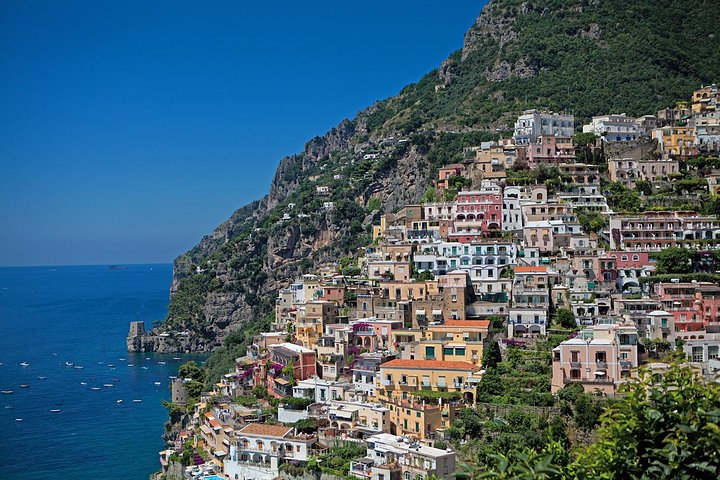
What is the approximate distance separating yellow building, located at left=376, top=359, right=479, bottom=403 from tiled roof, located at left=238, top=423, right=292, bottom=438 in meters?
4.32

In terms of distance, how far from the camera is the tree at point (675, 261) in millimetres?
42250

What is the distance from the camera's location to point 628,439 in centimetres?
1256

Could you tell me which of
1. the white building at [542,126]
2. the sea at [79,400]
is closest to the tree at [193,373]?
the sea at [79,400]

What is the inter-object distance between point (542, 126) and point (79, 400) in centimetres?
4040

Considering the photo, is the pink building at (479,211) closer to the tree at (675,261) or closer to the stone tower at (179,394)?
the tree at (675,261)

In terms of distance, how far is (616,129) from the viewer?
6175cm

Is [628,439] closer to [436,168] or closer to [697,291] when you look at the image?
[697,291]

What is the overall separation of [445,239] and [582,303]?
11.0 m

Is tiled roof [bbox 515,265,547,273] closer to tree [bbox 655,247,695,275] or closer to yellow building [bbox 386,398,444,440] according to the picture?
tree [bbox 655,247,695,275]

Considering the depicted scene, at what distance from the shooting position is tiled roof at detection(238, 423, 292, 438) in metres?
34.9

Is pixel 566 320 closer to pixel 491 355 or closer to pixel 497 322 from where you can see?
pixel 497 322

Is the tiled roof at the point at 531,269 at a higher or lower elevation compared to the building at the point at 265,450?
higher

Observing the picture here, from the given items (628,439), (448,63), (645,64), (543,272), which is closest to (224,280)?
(448,63)

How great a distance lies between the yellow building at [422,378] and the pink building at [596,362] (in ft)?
12.1
